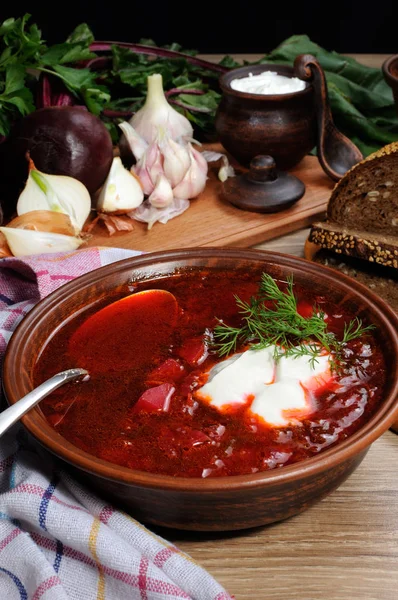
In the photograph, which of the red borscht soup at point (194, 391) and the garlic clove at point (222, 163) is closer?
the red borscht soup at point (194, 391)

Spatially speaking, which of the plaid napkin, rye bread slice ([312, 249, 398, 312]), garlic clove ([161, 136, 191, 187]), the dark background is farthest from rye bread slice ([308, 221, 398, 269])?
the dark background

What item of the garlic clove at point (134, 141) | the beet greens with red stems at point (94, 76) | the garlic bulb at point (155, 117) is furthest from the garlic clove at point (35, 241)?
the garlic bulb at point (155, 117)

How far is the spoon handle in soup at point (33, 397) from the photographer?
56.4 inches

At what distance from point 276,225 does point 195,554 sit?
1.63 metres

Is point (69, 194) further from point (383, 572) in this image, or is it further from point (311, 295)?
point (383, 572)

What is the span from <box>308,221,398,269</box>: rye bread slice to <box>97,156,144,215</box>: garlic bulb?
80cm

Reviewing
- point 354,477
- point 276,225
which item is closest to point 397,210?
point 276,225

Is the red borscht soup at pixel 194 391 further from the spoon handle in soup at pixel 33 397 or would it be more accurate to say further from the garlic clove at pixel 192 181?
the garlic clove at pixel 192 181

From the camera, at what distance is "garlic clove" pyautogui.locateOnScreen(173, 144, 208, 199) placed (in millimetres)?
3049

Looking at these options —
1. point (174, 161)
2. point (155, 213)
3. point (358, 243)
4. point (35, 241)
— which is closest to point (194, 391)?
point (358, 243)

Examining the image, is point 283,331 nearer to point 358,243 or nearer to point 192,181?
point 358,243

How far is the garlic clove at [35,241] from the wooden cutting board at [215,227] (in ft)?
0.80

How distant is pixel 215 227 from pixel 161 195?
0.82ft

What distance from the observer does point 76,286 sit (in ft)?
6.24
